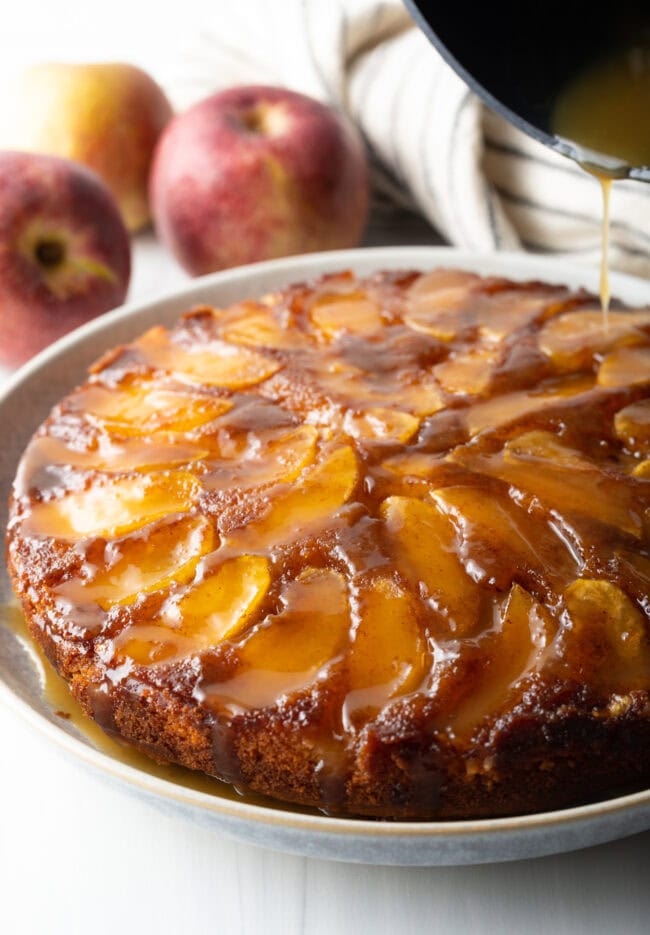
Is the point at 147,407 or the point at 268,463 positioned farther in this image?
the point at 147,407

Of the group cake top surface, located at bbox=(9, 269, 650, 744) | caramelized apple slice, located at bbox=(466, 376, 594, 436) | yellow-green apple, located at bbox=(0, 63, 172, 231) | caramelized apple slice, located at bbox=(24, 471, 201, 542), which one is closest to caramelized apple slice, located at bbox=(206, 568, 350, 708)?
cake top surface, located at bbox=(9, 269, 650, 744)

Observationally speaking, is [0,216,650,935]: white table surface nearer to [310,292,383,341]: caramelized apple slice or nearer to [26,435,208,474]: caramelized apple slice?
[26,435,208,474]: caramelized apple slice

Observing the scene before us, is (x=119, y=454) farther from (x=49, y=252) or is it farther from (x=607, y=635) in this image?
(x=49, y=252)

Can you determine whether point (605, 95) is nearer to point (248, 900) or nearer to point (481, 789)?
point (481, 789)

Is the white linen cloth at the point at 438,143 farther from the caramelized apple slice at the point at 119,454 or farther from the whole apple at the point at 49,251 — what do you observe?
the caramelized apple slice at the point at 119,454

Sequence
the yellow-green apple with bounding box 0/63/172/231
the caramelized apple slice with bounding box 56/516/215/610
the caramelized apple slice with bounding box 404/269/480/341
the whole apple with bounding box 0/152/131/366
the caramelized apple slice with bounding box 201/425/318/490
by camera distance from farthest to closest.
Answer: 1. the yellow-green apple with bounding box 0/63/172/231
2. the whole apple with bounding box 0/152/131/366
3. the caramelized apple slice with bounding box 404/269/480/341
4. the caramelized apple slice with bounding box 201/425/318/490
5. the caramelized apple slice with bounding box 56/516/215/610

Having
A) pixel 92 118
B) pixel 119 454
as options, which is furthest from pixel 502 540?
pixel 92 118
